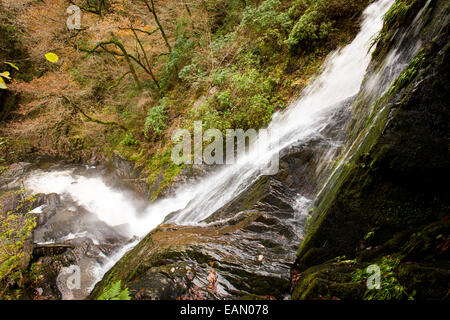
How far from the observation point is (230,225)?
4.12 metres

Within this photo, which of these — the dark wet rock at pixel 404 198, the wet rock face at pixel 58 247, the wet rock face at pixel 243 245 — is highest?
the dark wet rock at pixel 404 198

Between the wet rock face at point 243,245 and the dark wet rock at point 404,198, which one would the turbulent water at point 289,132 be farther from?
the dark wet rock at point 404,198

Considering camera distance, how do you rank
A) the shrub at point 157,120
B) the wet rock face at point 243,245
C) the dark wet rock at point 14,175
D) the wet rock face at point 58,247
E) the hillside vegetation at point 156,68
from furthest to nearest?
the dark wet rock at point 14,175
the shrub at point 157,120
the hillside vegetation at point 156,68
the wet rock face at point 58,247
the wet rock face at point 243,245

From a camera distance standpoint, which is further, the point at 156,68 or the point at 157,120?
the point at 156,68

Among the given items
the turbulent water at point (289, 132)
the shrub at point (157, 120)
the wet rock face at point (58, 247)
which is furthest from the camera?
the shrub at point (157, 120)

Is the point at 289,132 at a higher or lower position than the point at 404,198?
higher

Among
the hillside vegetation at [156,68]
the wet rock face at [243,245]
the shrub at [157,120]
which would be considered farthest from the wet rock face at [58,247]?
the shrub at [157,120]

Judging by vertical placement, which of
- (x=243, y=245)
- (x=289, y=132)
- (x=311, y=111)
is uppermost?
(x=311, y=111)

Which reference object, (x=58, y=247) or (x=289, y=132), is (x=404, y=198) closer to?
(x=289, y=132)

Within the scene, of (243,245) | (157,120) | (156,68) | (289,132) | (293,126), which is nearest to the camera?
(243,245)

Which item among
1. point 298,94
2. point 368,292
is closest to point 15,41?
point 298,94

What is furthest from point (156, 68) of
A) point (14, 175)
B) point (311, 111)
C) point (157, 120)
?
point (14, 175)
